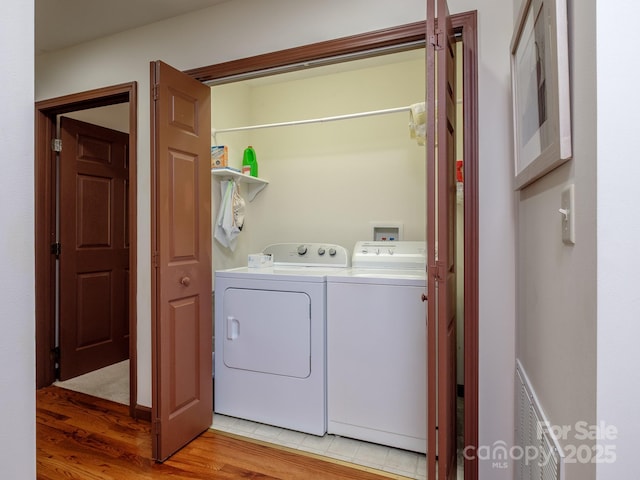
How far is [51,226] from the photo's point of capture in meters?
2.81

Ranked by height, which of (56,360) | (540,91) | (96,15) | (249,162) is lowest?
(56,360)

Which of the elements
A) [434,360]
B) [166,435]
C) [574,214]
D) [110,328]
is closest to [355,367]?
[434,360]

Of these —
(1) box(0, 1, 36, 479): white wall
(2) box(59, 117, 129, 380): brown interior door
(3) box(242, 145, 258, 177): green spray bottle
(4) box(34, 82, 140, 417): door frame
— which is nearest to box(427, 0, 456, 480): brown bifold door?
(1) box(0, 1, 36, 479): white wall

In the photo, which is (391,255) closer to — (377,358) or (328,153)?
(377,358)

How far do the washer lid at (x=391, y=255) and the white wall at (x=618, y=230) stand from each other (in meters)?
1.53

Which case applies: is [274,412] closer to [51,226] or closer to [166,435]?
[166,435]

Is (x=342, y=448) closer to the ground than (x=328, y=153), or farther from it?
closer to the ground

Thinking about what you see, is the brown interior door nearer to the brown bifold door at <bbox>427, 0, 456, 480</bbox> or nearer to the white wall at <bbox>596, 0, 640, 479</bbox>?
the brown bifold door at <bbox>427, 0, 456, 480</bbox>

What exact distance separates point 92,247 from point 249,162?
4.93ft

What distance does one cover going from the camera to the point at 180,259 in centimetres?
199

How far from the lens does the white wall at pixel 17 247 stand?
79 cm

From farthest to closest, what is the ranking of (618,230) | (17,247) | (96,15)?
(96,15)
(17,247)
(618,230)

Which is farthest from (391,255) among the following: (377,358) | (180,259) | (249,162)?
(249,162)

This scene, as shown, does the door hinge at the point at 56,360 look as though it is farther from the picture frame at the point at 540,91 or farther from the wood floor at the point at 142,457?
the picture frame at the point at 540,91
